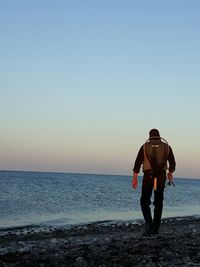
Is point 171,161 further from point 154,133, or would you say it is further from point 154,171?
point 154,133

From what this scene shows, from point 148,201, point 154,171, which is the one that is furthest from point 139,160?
point 148,201

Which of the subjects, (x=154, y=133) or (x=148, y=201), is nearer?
(x=148, y=201)

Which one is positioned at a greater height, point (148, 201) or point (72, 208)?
point (148, 201)

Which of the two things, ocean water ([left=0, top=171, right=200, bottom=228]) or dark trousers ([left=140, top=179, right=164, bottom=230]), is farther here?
ocean water ([left=0, top=171, right=200, bottom=228])

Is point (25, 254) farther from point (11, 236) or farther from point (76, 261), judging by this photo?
point (11, 236)

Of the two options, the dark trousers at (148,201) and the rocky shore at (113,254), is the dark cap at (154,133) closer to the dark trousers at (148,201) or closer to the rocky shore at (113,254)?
the dark trousers at (148,201)

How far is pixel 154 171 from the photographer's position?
11.1m

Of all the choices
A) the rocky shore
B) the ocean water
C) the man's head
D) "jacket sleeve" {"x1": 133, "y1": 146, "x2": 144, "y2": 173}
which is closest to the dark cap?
the man's head

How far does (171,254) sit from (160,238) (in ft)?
6.22

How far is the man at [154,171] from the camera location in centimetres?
1109

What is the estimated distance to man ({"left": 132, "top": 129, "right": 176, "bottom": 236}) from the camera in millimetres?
11094

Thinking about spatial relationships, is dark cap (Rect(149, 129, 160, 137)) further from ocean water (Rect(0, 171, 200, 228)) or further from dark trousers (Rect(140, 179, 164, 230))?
ocean water (Rect(0, 171, 200, 228))

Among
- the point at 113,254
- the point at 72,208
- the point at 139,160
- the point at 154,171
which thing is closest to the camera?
the point at 113,254

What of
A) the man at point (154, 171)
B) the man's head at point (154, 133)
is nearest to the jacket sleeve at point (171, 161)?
the man at point (154, 171)
